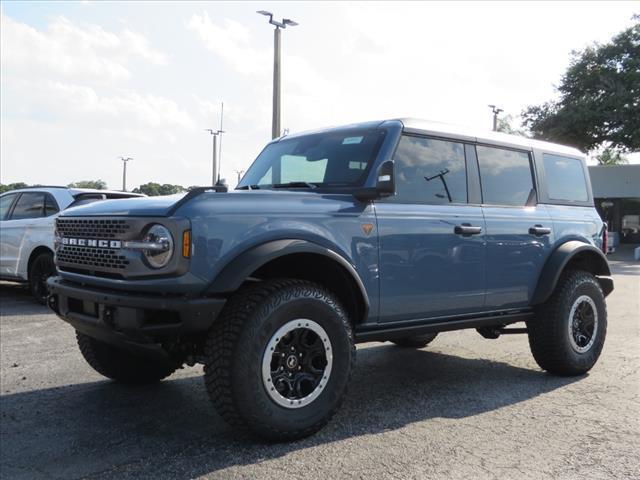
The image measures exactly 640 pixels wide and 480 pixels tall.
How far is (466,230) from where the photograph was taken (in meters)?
4.53

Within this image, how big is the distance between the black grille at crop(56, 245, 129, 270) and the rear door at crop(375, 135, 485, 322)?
162 centimetres

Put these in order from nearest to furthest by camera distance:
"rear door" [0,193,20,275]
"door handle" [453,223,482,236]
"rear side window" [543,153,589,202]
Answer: "door handle" [453,223,482,236] < "rear side window" [543,153,589,202] < "rear door" [0,193,20,275]

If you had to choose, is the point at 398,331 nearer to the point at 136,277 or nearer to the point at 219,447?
the point at 219,447

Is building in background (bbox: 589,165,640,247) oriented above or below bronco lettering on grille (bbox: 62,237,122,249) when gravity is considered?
above

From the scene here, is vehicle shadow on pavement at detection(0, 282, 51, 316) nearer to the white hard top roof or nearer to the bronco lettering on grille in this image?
the bronco lettering on grille

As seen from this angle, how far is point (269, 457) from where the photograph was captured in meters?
3.33

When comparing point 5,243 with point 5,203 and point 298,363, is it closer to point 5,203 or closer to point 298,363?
point 5,203

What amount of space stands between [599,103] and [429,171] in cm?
2744

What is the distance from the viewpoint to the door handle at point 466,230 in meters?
4.48

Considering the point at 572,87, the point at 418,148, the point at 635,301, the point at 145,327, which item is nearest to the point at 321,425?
the point at 145,327

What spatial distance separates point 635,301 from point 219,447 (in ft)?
30.4

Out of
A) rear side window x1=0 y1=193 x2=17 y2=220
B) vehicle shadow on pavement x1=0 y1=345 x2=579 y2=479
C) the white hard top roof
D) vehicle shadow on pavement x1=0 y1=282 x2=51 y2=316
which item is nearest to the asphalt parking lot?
vehicle shadow on pavement x1=0 y1=345 x2=579 y2=479

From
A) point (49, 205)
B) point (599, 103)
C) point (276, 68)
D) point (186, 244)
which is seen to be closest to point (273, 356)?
point (186, 244)

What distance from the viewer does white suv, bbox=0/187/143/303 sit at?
8.63 meters
